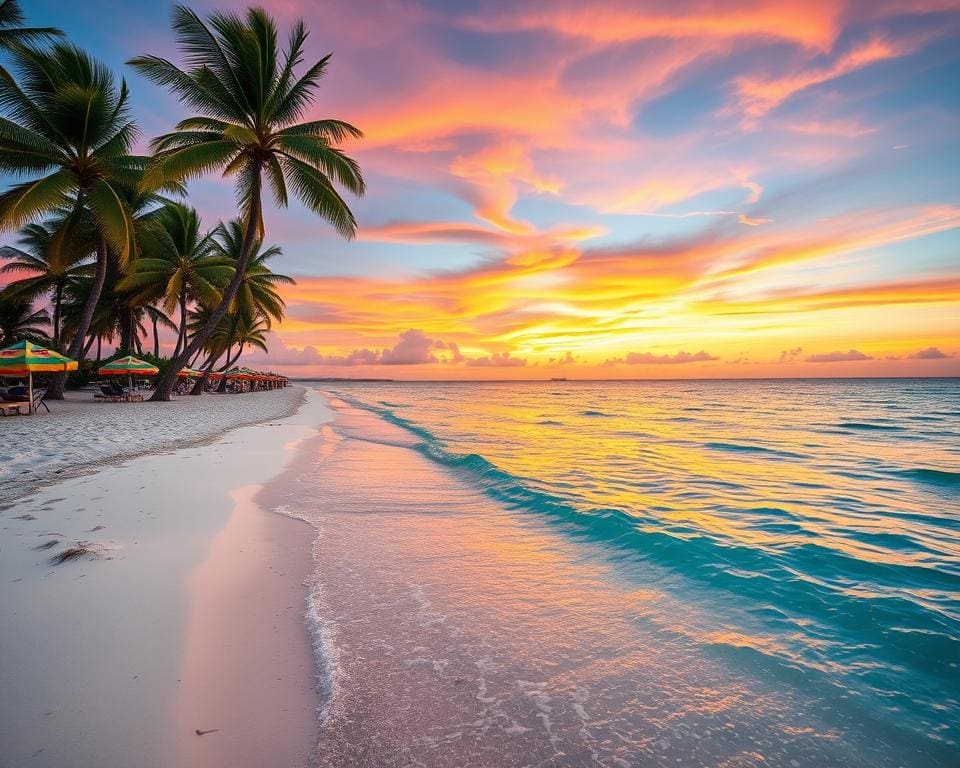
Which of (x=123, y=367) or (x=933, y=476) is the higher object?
(x=123, y=367)

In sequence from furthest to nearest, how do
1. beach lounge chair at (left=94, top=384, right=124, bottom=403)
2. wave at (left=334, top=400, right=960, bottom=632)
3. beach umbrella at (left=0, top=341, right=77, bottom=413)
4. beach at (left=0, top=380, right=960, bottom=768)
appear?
beach lounge chair at (left=94, top=384, right=124, bottom=403)
beach umbrella at (left=0, top=341, right=77, bottom=413)
wave at (left=334, top=400, right=960, bottom=632)
beach at (left=0, top=380, right=960, bottom=768)

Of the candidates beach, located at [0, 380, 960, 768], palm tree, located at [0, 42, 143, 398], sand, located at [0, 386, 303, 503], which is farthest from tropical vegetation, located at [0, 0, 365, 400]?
beach, located at [0, 380, 960, 768]

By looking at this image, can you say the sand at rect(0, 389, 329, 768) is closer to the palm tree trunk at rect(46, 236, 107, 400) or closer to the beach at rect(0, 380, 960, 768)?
the beach at rect(0, 380, 960, 768)

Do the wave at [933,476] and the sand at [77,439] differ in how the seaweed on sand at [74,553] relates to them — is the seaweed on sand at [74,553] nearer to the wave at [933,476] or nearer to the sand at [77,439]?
the sand at [77,439]

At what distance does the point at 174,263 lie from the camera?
92.6 ft

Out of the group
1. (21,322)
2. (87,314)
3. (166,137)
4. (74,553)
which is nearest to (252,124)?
(166,137)

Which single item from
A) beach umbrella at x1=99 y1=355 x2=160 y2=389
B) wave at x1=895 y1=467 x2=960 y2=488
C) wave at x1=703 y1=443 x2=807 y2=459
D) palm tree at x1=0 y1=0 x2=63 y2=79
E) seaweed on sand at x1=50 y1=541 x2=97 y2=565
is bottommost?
wave at x1=703 y1=443 x2=807 y2=459

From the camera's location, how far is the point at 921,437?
16578mm

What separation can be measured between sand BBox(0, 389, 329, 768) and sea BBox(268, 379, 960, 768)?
31 centimetres

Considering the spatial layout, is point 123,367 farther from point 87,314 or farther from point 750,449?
point 750,449

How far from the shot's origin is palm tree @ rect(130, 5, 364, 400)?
59.6 feet

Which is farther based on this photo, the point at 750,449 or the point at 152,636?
the point at 750,449

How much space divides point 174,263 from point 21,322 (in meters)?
21.2

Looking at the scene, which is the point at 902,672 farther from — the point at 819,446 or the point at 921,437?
the point at 921,437
